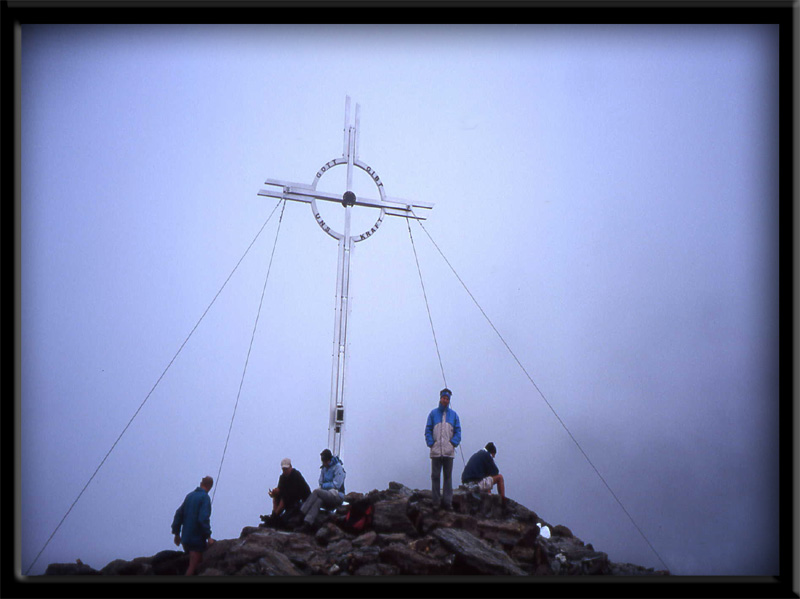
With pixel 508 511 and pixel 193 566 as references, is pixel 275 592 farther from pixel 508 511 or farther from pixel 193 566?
pixel 508 511

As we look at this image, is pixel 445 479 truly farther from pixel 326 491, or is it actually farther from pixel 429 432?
pixel 326 491

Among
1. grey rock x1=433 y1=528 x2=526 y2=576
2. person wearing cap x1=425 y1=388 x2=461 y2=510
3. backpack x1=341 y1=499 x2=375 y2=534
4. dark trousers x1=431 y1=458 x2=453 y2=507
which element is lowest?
grey rock x1=433 y1=528 x2=526 y2=576

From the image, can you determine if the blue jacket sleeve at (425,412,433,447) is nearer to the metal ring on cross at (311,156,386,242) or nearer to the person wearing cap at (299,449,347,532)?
the person wearing cap at (299,449,347,532)

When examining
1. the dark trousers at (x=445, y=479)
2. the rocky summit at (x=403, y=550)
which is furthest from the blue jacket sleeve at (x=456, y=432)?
the rocky summit at (x=403, y=550)

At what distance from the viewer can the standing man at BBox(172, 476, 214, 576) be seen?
10312 mm

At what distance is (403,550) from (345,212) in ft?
19.4

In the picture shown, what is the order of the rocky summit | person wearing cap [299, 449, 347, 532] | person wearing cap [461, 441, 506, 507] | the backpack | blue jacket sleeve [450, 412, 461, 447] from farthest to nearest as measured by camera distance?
person wearing cap [461, 441, 506, 507] → blue jacket sleeve [450, 412, 461, 447] → person wearing cap [299, 449, 347, 532] → the backpack → the rocky summit

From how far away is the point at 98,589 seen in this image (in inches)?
325

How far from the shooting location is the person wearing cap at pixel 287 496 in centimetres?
1141

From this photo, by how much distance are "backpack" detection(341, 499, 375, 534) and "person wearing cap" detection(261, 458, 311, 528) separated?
31.6 inches

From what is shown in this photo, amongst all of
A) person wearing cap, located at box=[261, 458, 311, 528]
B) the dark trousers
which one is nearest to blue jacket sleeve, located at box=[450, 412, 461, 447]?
the dark trousers

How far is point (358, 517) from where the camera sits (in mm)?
11086

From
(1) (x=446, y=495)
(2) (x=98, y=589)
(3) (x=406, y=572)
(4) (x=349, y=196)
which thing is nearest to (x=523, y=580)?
(3) (x=406, y=572)

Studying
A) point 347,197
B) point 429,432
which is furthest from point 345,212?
point 429,432
